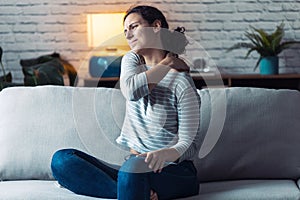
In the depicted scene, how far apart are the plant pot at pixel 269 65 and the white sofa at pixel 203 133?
67.5 inches

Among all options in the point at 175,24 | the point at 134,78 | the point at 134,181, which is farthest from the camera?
the point at 175,24

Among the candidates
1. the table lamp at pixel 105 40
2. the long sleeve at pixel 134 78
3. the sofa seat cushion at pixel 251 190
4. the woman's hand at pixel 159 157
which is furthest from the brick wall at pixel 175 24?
the woman's hand at pixel 159 157

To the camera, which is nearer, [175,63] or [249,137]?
[175,63]

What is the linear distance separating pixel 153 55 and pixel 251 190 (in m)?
0.54

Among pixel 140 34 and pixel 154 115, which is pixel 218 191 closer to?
pixel 154 115

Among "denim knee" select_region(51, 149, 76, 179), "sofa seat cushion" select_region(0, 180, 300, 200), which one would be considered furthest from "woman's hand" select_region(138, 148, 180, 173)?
"denim knee" select_region(51, 149, 76, 179)

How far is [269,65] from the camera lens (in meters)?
3.93

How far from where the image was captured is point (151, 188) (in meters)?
1.77

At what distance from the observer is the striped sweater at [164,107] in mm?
1853

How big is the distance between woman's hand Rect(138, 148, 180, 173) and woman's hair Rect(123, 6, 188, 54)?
1.19 feet

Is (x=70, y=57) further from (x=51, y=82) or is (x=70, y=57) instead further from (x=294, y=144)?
(x=294, y=144)

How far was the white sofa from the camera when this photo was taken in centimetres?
210

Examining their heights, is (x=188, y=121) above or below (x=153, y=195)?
above

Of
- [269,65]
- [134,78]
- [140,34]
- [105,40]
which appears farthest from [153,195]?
[269,65]
